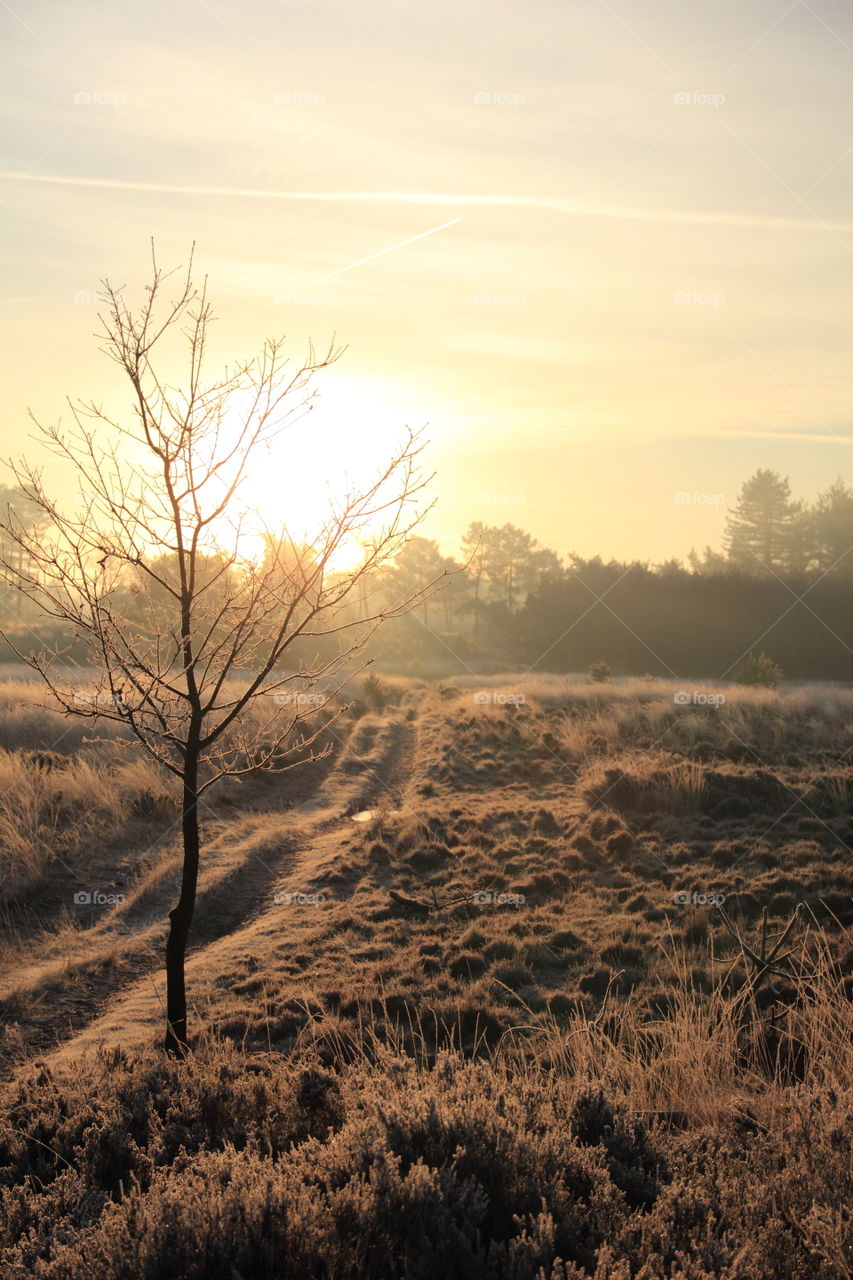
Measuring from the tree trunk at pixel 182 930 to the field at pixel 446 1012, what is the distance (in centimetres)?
30

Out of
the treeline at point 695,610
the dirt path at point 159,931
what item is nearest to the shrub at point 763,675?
the treeline at point 695,610

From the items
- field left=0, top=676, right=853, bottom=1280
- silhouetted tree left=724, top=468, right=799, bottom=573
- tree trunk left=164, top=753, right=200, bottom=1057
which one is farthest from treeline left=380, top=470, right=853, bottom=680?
tree trunk left=164, top=753, right=200, bottom=1057

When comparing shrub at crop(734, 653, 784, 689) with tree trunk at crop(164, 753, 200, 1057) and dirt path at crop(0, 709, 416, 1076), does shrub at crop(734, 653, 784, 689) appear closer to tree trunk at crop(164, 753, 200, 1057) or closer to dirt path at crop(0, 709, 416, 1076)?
dirt path at crop(0, 709, 416, 1076)

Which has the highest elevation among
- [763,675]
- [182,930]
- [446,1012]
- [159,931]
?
[763,675]

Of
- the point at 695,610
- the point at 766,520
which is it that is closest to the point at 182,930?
the point at 695,610

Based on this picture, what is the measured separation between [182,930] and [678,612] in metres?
49.5

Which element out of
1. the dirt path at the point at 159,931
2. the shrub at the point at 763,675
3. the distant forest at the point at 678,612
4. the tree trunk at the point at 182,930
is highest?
the distant forest at the point at 678,612

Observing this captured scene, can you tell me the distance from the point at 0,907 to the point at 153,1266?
7.75 metres

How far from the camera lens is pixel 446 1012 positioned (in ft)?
23.9

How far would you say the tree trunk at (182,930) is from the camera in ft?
17.9

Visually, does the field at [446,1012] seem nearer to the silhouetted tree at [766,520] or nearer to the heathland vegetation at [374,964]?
the heathland vegetation at [374,964]

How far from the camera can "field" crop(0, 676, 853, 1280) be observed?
2.91m

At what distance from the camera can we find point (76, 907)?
9664 millimetres

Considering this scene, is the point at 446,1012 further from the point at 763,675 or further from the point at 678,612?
the point at 678,612
